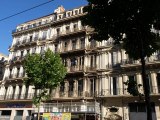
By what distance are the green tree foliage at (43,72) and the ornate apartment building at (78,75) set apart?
3.15 m

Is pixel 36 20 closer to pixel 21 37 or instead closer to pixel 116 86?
pixel 21 37

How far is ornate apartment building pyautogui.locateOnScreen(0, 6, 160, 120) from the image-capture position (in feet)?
81.0

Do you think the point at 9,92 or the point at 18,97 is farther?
the point at 9,92

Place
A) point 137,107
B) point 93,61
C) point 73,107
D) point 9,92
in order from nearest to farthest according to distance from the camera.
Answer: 1. point 137,107
2. point 73,107
3. point 93,61
4. point 9,92

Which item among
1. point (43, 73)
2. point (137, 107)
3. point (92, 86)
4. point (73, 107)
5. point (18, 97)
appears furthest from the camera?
point (18, 97)

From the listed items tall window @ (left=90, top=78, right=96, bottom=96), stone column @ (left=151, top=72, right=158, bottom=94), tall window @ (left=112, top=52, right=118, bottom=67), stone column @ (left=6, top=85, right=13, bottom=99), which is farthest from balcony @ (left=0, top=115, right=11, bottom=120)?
stone column @ (left=151, top=72, right=158, bottom=94)

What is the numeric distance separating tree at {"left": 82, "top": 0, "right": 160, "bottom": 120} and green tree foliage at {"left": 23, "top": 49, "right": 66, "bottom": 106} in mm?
12827

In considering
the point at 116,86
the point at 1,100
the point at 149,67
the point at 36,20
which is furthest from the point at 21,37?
the point at 149,67

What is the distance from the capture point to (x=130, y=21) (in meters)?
12.6

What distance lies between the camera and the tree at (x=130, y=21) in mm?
11773

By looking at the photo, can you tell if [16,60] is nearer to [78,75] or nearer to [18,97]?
[18,97]

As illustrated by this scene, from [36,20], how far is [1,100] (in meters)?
16.1

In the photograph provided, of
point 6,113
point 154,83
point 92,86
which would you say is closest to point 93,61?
point 92,86

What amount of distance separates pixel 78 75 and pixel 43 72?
5800mm
